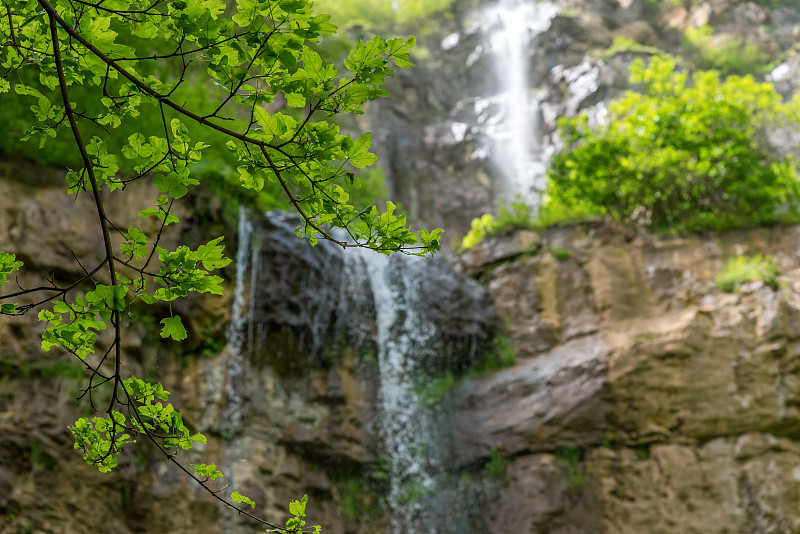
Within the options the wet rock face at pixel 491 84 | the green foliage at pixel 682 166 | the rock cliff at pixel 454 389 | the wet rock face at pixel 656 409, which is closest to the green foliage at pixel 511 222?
the rock cliff at pixel 454 389

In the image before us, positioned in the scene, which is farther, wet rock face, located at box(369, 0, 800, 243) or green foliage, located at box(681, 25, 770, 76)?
green foliage, located at box(681, 25, 770, 76)

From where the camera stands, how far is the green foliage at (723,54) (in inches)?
787

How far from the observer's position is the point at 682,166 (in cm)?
1091

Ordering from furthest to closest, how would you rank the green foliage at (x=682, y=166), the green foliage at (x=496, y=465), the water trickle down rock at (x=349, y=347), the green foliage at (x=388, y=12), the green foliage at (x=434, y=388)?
1. the green foliage at (x=388, y=12)
2. the green foliage at (x=682, y=166)
3. the green foliage at (x=434, y=388)
4. the green foliage at (x=496, y=465)
5. the water trickle down rock at (x=349, y=347)

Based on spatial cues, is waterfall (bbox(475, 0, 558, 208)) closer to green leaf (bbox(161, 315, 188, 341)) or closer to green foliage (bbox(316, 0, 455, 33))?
green foliage (bbox(316, 0, 455, 33))

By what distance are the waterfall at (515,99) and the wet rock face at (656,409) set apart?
8.01m

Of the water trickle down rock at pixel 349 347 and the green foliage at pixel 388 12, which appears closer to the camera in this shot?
the water trickle down rock at pixel 349 347

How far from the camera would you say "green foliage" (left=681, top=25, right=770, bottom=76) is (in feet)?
65.6

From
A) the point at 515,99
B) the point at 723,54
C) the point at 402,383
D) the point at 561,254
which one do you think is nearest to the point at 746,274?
the point at 561,254

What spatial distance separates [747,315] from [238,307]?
659 centimetres

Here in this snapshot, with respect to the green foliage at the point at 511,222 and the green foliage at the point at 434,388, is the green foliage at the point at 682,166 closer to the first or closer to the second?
the green foliage at the point at 511,222

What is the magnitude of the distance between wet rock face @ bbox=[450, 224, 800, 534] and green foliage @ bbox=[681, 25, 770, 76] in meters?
12.7

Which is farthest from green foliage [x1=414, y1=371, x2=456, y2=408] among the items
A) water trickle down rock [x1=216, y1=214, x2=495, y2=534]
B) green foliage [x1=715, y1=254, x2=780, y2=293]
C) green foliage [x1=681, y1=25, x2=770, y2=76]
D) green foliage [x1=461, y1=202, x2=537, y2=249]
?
green foliage [x1=681, y1=25, x2=770, y2=76]

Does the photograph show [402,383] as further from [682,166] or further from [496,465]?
[682,166]
